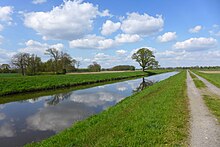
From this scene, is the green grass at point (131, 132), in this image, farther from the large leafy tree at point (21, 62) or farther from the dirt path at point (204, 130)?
the large leafy tree at point (21, 62)

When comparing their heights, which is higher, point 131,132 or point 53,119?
point 131,132

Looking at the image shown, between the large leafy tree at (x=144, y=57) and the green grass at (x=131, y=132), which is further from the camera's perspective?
the large leafy tree at (x=144, y=57)

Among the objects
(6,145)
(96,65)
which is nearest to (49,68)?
(96,65)

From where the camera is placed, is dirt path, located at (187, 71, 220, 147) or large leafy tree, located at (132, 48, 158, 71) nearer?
dirt path, located at (187, 71, 220, 147)

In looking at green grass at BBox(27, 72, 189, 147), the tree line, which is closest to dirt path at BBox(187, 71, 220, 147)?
green grass at BBox(27, 72, 189, 147)

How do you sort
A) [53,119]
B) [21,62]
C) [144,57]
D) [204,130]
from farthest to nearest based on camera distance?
1. [144,57]
2. [21,62]
3. [53,119]
4. [204,130]

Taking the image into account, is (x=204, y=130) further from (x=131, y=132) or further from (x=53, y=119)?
(x=53, y=119)

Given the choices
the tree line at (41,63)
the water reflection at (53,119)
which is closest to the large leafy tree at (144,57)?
the tree line at (41,63)

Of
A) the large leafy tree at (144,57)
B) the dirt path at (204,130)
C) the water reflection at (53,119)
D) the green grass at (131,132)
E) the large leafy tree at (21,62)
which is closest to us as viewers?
the dirt path at (204,130)

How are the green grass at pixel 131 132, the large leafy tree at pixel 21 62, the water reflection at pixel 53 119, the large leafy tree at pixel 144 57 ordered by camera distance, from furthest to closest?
the large leafy tree at pixel 144 57 < the large leafy tree at pixel 21 62 < the water reflection at pixel 53 119 < the green grass at pixel 131 132

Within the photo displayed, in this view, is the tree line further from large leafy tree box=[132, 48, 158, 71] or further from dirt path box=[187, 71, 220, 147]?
dirt path box=[187, 71, 220, 147]

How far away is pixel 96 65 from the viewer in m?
122

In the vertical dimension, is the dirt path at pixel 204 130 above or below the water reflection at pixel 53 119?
above

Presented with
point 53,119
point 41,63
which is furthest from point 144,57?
point 53,119
